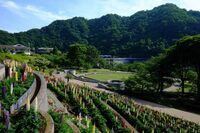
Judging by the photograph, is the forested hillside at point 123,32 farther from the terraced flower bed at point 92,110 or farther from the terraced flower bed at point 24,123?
the terraced flower bed at point 24,123

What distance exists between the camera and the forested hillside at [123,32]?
130 metres

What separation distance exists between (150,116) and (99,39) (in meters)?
136

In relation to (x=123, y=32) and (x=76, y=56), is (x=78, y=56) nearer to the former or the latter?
(x=76, y=56)

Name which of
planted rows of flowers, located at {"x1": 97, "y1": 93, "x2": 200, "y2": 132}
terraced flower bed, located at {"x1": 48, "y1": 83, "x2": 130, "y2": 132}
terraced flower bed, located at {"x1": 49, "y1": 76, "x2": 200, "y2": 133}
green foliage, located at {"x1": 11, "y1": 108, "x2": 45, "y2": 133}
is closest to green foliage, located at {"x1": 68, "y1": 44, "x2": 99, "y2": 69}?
terraced flower bed, located at {"x1": 49, "y1": 76, "x2": 200, "y2": 133}

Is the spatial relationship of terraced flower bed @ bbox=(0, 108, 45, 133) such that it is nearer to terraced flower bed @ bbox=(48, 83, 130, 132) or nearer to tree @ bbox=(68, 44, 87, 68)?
terraced flower bed @ bbox=(48, 83, 130, 132)

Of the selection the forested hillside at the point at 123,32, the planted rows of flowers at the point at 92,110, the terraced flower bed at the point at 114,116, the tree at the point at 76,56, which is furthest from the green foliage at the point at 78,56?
the forested hillside at the point at 123,32

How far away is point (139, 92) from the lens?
121ft

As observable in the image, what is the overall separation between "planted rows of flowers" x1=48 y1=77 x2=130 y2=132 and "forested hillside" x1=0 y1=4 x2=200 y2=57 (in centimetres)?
9829

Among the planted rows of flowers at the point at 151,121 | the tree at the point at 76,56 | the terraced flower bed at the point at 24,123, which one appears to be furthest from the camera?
the tree at the point at 76,56

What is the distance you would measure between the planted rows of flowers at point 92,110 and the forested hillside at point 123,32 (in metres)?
98.3

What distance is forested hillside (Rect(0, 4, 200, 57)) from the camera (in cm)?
13050

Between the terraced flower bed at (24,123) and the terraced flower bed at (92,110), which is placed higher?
the terraced flower bed at (24,123)

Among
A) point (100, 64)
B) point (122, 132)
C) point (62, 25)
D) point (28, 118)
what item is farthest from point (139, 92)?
point (62, 25)

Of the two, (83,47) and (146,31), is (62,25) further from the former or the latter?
(83,47)
